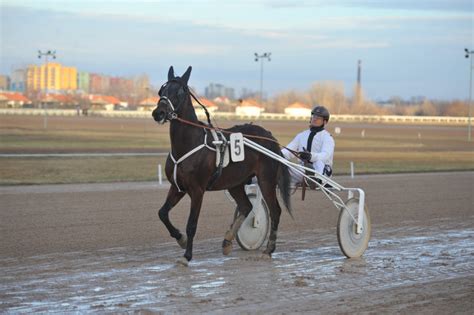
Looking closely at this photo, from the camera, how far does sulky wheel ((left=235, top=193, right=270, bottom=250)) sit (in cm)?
1015

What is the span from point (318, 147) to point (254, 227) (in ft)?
4.06

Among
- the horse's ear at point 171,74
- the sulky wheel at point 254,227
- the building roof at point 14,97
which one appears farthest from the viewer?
the building roof at point 14,97

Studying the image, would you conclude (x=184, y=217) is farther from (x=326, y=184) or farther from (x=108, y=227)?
(x=326, y=184)

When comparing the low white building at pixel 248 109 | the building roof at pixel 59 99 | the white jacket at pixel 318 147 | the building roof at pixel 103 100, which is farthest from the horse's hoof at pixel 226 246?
the building roof at pixel 103 100

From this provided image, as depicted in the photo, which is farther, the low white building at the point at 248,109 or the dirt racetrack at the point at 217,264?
the low white building at the point at 248,109

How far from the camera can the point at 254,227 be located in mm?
10227

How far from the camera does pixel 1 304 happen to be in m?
6.85

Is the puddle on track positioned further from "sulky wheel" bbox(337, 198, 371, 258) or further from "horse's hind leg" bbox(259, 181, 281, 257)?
"horse's hind leg" bbox(259, 181, 281, 257)

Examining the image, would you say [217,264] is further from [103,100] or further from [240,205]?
[103,100]

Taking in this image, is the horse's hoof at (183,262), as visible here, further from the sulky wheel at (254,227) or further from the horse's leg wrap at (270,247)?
the sulky wheel at (254,227)

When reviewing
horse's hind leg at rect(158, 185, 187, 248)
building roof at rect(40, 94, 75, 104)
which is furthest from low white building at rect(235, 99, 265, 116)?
horse's hind leg at rect(158, 185, 187, 248)

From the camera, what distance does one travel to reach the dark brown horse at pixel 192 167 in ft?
29.2

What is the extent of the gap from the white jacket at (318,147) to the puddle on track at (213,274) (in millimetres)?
1106

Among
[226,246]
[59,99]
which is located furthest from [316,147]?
[59,99]
